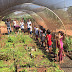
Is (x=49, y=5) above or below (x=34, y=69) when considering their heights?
above

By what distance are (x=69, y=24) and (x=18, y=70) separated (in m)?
4.61

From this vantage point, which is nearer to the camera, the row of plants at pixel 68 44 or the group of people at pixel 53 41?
the group of people at pixel 53 41

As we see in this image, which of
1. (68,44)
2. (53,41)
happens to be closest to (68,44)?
(68,44)

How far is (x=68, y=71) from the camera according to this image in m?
3.82

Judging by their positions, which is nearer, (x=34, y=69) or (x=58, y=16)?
(x=34, y=69)

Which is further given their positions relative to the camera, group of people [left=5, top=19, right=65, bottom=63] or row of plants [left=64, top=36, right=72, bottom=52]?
row of plants [left=64, top=36, right=72, bottom=52]

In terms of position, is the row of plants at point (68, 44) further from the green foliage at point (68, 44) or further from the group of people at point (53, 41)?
the group of people at point (53, 41)

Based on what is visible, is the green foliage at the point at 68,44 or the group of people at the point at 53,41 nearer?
the group of people at the point at 53,41

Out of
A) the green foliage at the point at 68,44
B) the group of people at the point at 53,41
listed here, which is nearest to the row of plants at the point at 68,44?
the green foliage at the point at 68,44

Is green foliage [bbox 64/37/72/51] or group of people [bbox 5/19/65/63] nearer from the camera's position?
group of people [bbox 5/19/65/63]

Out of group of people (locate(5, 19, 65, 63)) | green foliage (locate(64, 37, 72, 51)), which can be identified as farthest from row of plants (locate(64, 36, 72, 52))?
group of people (locate(5, 19, 65, 63))

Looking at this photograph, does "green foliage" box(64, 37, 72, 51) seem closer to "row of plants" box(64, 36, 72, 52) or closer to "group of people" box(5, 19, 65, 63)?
"row of plants" box(64, 36, 72, 52)

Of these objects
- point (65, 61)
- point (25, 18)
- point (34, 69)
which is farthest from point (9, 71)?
point (25, 18)

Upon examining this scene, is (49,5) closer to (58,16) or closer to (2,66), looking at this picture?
(58,16)
